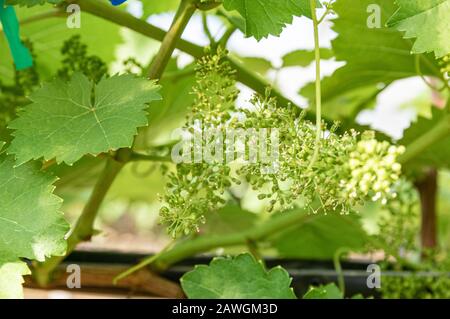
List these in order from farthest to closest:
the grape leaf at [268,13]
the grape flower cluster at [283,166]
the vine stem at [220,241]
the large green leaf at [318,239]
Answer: the large green leaf at [318,239] < the vine stem at [220,241] < the grape leaf at [268,13] < the grape flower cluster at [283,166]

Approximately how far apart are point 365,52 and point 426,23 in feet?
0.84

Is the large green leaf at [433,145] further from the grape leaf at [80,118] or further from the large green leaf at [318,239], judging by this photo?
the grape leaf at [80,118]

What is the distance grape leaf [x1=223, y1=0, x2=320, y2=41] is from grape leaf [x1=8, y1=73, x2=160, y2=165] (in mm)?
101

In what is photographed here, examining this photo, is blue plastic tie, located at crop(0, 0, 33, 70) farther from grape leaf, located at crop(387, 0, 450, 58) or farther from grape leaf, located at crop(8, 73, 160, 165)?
grape leaf, located at crop(387, 0, 450, 58)

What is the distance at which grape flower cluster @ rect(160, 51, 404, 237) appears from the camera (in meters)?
0.57

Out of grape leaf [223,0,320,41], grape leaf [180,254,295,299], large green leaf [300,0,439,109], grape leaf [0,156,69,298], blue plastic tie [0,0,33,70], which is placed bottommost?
grape leaf [180,254,295,299]

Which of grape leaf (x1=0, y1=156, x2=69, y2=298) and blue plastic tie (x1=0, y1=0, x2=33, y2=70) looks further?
blue plastic tie (x1=0, y1=0, x2=33, y2=70)

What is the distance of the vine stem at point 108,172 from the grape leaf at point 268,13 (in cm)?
7

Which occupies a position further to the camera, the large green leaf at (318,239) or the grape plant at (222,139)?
the large green leaf at (318,239)

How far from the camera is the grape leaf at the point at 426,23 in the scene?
653 mm

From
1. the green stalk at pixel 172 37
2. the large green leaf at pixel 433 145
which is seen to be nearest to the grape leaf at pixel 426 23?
the green stalk at pixel 172 37

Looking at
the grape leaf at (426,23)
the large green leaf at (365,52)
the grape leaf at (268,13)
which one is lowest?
the grape leaf at (426,23)

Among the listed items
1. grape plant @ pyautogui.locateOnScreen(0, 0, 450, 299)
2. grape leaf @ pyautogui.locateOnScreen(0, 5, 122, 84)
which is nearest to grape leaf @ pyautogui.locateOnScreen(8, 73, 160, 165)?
grape plant @ pyautogui.locateOnScreen(0, 0, 450, 299)
